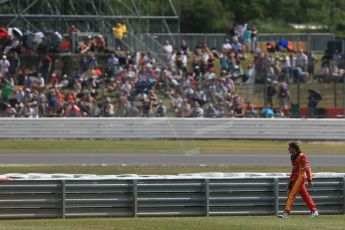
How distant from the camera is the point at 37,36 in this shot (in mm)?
42219

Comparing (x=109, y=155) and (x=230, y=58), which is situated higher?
(x=230, y=58)

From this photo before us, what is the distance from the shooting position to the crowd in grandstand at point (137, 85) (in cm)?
3866

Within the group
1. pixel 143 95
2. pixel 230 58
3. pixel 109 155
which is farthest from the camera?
pixel 230 58

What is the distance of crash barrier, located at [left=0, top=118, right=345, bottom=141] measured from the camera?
37875mm

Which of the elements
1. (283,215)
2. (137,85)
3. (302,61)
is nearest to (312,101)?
(302,61)

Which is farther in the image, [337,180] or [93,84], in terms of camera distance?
[93,84]

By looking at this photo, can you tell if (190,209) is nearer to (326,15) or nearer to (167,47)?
(167,47)

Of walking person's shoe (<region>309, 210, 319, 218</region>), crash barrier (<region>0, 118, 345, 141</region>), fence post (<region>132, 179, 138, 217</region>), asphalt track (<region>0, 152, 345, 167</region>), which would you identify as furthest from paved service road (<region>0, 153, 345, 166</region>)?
walking person's shoe (<region>309, 210, 319, 218</region>)

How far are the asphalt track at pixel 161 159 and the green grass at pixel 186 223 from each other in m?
10.9

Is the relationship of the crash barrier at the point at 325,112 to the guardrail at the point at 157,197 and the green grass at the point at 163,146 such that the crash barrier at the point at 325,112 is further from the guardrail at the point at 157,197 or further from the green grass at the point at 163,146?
the guardrail at the point at 157,197

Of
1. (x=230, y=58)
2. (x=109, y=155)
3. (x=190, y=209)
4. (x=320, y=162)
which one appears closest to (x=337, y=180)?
(x=190, y=209)

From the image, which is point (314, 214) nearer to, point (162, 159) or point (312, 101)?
point (162, 159)

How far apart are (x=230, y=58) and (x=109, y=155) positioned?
34.5 ft

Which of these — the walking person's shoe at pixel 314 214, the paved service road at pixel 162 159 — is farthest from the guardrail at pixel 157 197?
the paved service road at pixel 162 159
